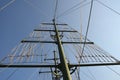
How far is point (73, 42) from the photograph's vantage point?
12.8 meters

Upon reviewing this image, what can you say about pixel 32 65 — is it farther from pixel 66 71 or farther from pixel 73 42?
pixel 73 42

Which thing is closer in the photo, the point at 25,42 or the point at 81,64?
the point at 81,64

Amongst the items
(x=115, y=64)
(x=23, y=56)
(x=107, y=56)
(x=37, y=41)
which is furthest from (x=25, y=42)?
(x=115, y=64)

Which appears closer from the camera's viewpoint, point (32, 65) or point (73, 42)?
point (32, 65)

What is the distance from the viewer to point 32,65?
8.15 metres

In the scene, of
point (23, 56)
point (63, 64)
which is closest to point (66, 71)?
point (63, 64)

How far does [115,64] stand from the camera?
8.77m

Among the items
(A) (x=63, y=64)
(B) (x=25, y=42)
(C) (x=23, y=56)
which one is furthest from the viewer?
(B) (x=25, y=42)

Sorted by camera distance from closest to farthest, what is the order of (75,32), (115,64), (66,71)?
(66,71)
(115,64)
(75,32)

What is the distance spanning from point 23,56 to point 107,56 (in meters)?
3.89

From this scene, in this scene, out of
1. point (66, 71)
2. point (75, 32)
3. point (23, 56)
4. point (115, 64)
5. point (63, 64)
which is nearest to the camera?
point (66, 71)

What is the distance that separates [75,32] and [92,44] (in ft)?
8.53

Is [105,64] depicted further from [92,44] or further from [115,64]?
[92,44]

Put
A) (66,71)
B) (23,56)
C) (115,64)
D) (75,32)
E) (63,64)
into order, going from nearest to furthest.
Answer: (66,71) < (63,64) < (115,64) < (23,56) < (75,32)
